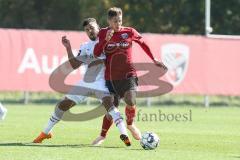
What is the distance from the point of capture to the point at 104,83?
14.0 metres

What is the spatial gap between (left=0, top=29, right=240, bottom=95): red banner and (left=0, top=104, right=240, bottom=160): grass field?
379 cm

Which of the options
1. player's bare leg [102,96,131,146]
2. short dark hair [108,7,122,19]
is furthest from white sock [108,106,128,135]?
short dark hair [108,7,122,19]

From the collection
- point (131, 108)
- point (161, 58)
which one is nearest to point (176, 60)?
point (161, 58)

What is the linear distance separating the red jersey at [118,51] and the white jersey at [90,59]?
0.31 meters

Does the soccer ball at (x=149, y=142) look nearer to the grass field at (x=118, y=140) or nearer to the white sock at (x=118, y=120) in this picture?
the grass field at (x=118, y=140)

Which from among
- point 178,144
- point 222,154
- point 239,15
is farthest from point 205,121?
point 239,15

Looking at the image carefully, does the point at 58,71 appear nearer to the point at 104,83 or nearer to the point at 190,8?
the point at 104,83

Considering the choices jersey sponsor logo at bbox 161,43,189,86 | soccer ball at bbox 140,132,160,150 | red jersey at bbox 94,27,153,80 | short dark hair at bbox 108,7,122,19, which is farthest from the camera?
jersey sponsor logo at bbox 161,43,189,86

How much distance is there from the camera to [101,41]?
13.5 m

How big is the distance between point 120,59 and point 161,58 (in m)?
14.2

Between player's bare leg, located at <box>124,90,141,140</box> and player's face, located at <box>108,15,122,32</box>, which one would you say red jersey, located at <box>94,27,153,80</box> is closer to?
player's face, located at <box>108,15,122,32</box>

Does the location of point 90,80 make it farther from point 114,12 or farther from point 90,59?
point 114,12

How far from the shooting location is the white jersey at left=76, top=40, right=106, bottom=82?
14.1 m

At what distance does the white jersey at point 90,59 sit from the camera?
14.1 meters
